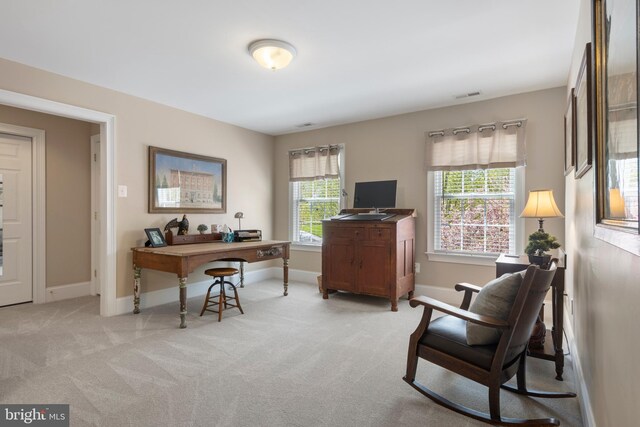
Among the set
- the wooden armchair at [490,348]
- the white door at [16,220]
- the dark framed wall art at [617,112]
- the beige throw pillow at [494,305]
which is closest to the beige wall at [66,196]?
the white door at [16,220]

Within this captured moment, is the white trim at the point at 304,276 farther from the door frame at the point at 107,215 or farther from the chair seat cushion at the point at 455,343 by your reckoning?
the chair seat cushion at the point at 455,343

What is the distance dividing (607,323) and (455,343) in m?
0.75

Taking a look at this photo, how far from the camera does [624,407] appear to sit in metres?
1.07

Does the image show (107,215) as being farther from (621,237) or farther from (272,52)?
(621,237)

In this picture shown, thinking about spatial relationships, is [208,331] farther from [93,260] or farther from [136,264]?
[93,260]

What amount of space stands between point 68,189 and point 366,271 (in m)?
4.07

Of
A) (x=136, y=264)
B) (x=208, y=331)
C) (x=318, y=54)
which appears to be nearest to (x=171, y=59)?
(x=318, y=54)

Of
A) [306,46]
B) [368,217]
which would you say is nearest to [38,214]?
[306,46]

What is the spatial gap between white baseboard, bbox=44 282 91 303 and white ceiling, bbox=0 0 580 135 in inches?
106

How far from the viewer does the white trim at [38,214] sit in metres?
4.14

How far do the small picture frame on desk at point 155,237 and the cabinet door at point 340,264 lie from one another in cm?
201

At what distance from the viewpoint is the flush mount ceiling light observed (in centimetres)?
261

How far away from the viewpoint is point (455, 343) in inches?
75.6

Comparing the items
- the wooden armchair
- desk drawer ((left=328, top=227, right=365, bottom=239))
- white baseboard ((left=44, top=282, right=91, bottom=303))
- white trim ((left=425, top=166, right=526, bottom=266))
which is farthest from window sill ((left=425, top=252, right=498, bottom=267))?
white baseboard ((left=44, top=282, right=91, bottom=303))
